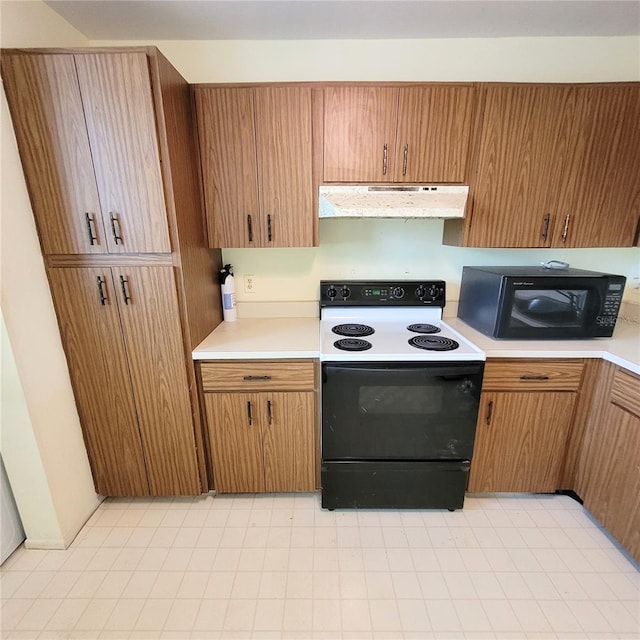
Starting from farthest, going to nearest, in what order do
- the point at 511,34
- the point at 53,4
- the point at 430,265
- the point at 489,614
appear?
the point at 430,265 < the point at 511,34 < the point at 53,4 < the point at 489,614

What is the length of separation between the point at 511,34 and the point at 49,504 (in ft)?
10.6

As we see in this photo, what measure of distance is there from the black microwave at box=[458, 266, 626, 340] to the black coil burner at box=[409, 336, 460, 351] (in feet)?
0.87

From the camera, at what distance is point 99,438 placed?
65.7 inches

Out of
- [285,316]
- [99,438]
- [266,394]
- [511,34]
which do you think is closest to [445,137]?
[511,34]

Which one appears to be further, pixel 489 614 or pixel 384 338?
pixel 384 338

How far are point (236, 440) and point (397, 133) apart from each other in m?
1.75

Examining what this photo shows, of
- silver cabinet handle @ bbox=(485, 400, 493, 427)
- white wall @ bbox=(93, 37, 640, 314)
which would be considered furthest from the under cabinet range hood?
silver cabinet handle @ bbox=(485, 400, 493, 427)

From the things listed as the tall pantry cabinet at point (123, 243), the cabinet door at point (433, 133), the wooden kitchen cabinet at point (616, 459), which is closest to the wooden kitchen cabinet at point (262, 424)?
the tall pantry cabinet at point (123, 243)

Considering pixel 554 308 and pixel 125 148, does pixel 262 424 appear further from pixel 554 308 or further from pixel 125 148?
pixel 554 308

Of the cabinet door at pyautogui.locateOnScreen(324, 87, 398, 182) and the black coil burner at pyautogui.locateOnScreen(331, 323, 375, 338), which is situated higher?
the cabinet door at pyautogui.locateOnScreen(324, 87, 398, 182)

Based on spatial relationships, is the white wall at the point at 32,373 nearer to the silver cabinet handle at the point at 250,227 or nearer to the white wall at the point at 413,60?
the white wall at the point at 413,60

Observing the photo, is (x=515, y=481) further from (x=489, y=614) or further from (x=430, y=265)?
(x=430, y=265)

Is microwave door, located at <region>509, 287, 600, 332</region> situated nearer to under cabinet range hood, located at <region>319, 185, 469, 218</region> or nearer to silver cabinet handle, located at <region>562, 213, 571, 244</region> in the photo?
silver cabinet handle, located at <region>562, 213, 571, 244</region>

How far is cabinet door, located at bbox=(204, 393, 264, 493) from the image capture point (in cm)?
166
